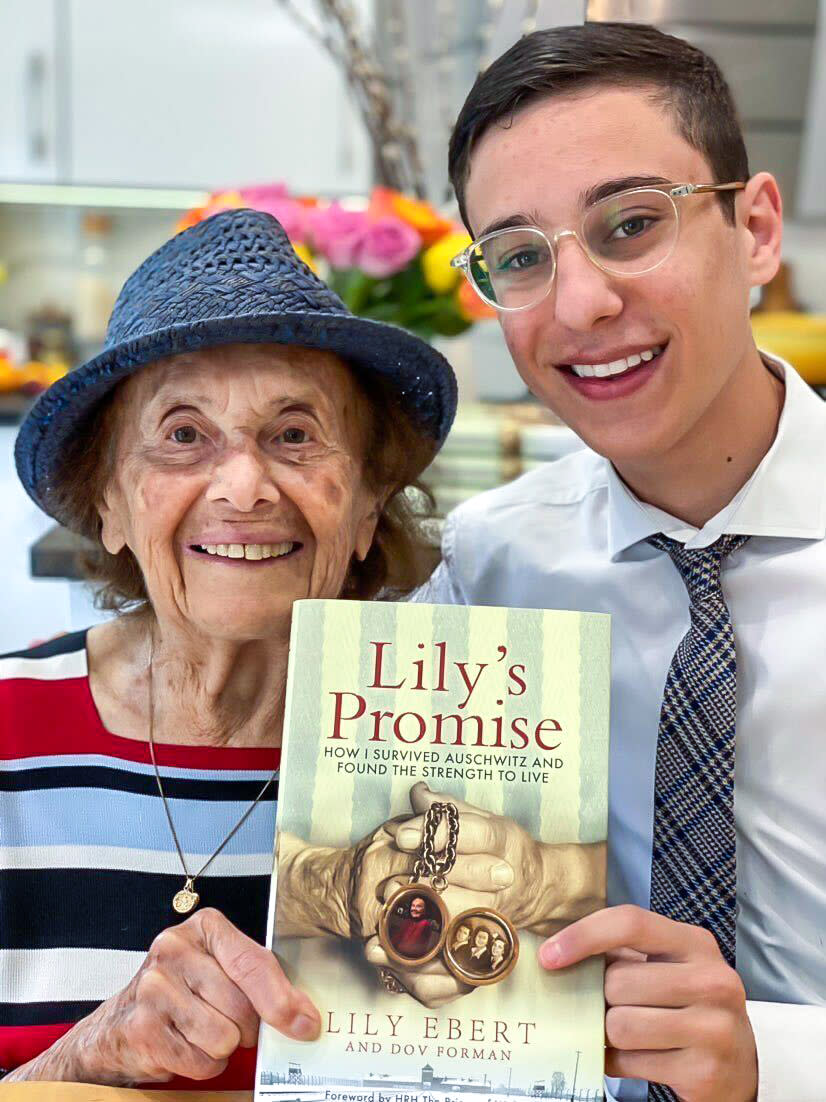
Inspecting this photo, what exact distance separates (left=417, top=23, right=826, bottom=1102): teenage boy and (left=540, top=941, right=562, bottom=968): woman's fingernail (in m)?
0.27

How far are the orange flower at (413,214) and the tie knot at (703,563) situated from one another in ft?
2.87

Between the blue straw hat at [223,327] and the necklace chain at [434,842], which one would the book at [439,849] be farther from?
the blue straw hat at [223,327]

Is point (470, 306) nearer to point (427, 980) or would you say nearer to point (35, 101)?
point (427, 980)

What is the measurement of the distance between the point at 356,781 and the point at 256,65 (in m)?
3.56

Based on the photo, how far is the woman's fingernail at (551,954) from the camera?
29.0 inches

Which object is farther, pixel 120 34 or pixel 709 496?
pixel 120 34

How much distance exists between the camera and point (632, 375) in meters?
1.05

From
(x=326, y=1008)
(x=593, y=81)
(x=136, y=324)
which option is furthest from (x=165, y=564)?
(x=593, y=81)

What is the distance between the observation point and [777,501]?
1094 millimetres

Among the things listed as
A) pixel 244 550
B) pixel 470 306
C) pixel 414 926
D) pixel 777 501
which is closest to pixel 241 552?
pixel 244 550

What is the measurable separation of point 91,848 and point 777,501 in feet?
2.27

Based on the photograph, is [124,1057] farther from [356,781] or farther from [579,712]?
[579,712]

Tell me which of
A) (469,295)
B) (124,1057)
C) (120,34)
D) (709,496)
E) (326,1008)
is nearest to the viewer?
(326,1008)

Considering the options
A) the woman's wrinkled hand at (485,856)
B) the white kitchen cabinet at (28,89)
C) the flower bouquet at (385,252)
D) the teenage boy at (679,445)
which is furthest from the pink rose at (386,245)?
the white kitchen cabinet at (28,89)
